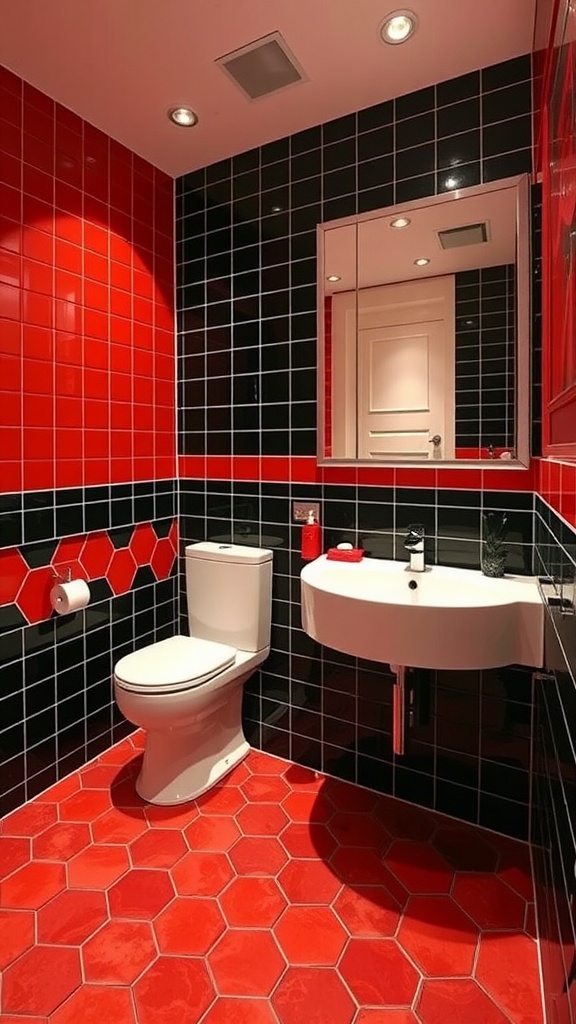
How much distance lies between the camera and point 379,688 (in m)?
1.93

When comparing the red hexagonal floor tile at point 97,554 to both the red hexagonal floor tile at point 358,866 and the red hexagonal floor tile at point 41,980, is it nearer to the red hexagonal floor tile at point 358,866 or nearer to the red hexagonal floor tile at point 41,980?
the red hexagonal floor tile at point 41,980

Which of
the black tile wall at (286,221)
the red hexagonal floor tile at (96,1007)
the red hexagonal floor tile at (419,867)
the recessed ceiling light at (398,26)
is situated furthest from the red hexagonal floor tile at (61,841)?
the recessed ceiling light at (398,26)

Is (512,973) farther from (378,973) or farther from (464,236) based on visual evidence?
(464,236)

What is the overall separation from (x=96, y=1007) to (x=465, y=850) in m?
1.09

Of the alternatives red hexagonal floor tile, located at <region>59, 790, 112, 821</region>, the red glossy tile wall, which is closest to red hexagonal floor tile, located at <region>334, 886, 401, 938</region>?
red hexagonal floor tile, located at <region>59, 790, 112, 821</region>

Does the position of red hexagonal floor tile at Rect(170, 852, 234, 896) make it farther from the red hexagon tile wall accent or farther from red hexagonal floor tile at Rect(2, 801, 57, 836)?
the red hexagon tile wall accent

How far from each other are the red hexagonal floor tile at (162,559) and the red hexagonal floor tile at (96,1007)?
1409 mm

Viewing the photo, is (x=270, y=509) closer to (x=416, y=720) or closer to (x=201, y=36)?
(x=416, y=720)

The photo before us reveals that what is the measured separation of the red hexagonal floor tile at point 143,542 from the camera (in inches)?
87.9

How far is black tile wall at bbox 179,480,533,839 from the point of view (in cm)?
169

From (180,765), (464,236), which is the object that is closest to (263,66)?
(464,236)

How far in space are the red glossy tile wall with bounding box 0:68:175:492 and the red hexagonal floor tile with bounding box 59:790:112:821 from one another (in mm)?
1111

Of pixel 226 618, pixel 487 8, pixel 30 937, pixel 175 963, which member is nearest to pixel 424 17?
pixel 487 8

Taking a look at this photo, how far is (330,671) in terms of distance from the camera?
2033 millimetres
